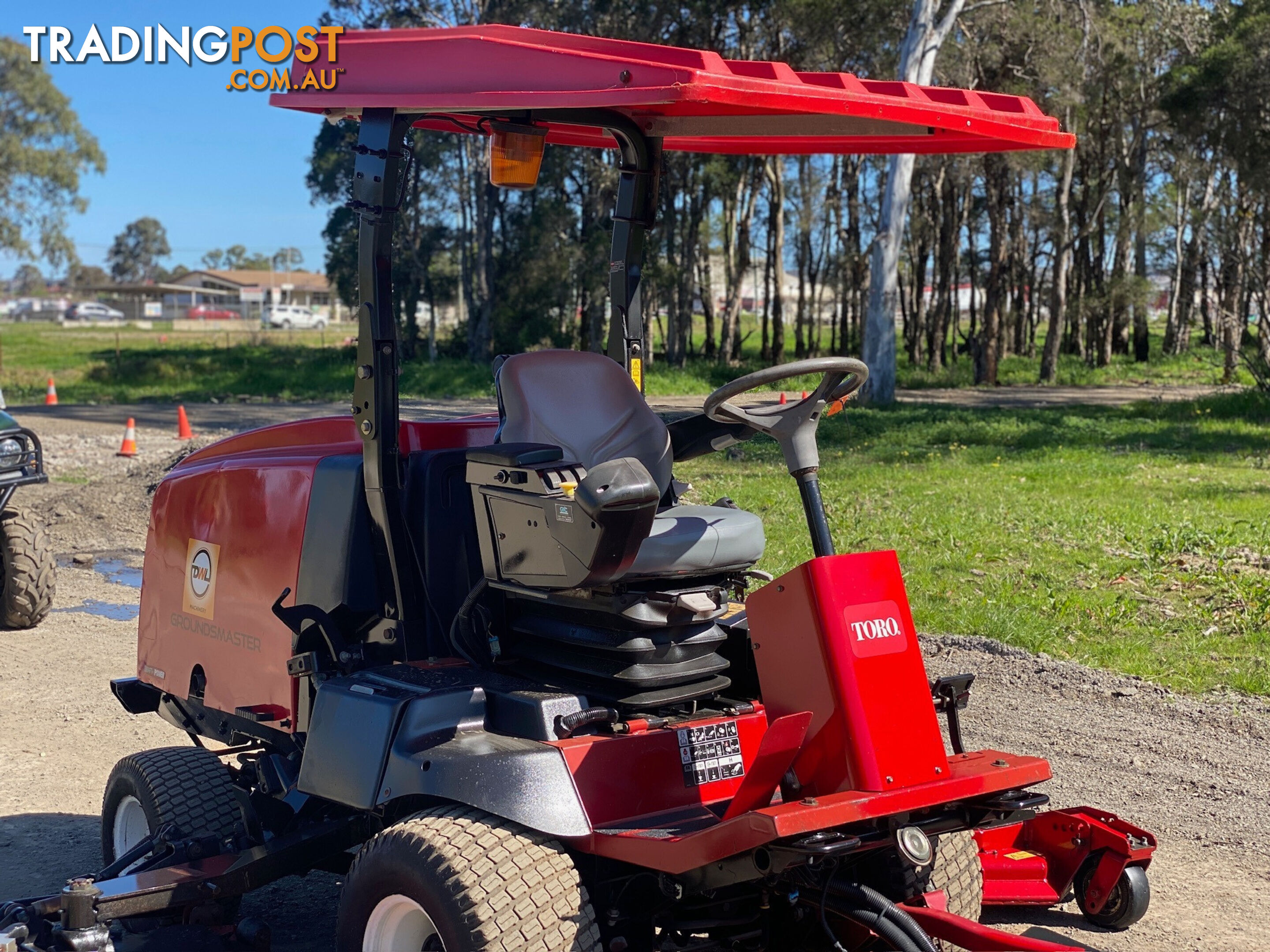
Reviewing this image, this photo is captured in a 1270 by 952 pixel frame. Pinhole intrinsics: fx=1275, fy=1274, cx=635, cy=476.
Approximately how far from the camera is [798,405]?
10.1 feet

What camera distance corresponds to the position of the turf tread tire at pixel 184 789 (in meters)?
3.96

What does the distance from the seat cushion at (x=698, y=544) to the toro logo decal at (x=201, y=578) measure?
1.64 metres

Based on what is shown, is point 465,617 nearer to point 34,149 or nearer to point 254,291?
point 34,149

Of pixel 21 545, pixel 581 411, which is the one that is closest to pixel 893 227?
pixel 21 545

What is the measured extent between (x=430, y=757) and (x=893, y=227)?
21069 millimetres

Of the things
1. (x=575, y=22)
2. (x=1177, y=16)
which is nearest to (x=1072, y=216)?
(x=1177, y=16)

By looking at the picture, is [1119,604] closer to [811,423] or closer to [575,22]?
[811,423]

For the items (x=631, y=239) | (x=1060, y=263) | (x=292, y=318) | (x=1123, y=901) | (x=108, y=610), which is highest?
(x=1060, y=263)

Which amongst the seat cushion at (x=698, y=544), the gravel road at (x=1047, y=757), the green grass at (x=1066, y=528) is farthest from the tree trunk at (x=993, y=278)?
the seat cushion at (x=698, y=544)

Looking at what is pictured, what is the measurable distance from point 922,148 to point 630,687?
1949 mm

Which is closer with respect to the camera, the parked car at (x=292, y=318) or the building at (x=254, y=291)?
the parked car at (x=292, y=318)

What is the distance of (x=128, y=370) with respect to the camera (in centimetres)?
3522

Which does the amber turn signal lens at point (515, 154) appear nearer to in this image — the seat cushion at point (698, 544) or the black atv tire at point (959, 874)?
the seat cushion at point (698, 544)

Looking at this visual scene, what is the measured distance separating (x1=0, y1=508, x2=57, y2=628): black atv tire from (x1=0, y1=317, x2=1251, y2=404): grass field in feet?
55.2
